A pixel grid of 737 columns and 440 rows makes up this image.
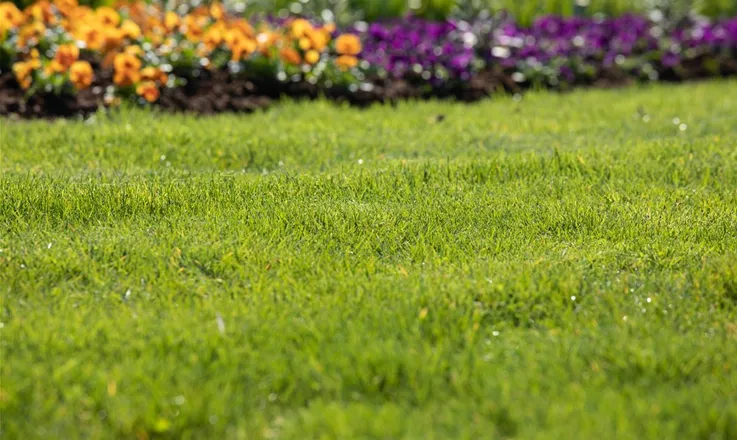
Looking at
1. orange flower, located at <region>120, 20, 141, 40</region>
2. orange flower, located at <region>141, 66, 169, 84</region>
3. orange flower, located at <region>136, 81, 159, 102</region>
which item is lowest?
orange flower, located at <region>136, 81, 159, 102</region>

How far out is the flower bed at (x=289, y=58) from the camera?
604 cm

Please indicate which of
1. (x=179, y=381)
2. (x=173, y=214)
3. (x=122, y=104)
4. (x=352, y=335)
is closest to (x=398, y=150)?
(x=173, y=214)

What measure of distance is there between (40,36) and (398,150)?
2982 mm

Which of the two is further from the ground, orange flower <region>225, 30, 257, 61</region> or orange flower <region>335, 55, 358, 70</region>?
A: orange flower <region>225, 30, 257, 61</region>

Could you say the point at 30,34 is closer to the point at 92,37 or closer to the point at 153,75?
the point at 92,37

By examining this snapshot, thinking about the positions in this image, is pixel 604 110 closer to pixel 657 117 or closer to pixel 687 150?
pixel 657 117

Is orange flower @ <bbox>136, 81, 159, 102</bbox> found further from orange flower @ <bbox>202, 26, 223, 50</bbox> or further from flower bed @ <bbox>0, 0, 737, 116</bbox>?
orange flower @ <bbox>202, 26, 223, 50</bbox>

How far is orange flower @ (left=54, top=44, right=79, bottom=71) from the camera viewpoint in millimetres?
6012

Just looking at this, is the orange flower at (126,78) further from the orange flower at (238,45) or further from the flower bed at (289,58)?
the orange flower at (238,45)

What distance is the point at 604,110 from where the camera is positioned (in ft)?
20.6

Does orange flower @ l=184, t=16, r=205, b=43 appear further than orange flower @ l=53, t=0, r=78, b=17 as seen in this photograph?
No

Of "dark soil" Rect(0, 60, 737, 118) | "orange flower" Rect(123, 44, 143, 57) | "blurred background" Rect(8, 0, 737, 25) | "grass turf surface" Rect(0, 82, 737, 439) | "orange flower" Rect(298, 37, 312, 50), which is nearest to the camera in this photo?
"grass turf surface" Rect(0, 82, 737, 439)

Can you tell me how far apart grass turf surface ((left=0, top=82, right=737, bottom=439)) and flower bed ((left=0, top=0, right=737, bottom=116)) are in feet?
2.77

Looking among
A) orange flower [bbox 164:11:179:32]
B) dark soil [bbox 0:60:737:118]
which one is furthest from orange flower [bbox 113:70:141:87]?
orange flower [bbox 164:11:179:32]
